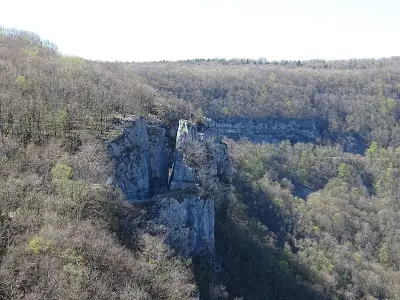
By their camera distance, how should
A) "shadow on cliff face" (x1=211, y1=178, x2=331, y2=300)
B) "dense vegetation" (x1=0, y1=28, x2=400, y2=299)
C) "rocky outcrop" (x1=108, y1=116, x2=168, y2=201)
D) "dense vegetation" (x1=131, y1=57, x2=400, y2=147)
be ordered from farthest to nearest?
"dense vegetation" (x1=131, y1=57, x2=400, y2=147) → "shadow on cliff face" (x1=211, y1=178, x2=331, y2=300) → "rocky outcrop" (x1=108, y1=116, x2=168, y2=201) → "dense vegetation" (x1=0, y1=28, x2=400, y2=299)

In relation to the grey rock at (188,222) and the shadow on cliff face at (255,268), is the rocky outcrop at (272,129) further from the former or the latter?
the grey rock at (188,222)

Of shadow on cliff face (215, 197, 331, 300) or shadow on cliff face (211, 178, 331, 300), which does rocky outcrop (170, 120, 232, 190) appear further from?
shadow on cliff face (211, 178, 331, 300)

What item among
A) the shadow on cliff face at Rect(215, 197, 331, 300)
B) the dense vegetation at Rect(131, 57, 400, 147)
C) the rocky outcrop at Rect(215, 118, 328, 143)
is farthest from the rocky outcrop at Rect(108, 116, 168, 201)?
the dense vegetation at Rect(131, 57, 400, 147)

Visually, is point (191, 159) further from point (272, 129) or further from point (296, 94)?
point (296, 94)

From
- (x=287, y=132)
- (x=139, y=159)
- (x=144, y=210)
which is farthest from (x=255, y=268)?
(x=287, y=132)

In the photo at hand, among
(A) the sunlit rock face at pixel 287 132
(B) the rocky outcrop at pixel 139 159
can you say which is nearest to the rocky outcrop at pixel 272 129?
(A) the sunlit rock face at pixel 287 132

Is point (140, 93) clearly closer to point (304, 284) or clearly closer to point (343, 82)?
point (304, 284)
